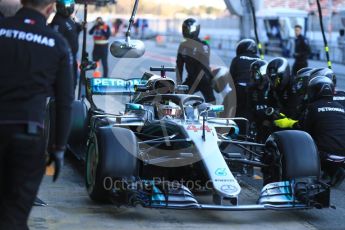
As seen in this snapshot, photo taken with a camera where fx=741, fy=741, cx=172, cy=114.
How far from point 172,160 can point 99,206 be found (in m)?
0.76

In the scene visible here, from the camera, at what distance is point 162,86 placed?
7.62 meters

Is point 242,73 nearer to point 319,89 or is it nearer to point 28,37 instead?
point 319,89

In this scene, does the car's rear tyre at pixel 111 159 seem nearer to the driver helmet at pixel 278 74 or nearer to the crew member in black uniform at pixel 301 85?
the crew member in black uniform at pixel 301 85

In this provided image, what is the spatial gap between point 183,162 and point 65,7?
366 cm

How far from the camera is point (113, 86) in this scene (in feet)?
28.2

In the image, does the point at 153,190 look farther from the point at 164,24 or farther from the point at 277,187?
the point at 164,24

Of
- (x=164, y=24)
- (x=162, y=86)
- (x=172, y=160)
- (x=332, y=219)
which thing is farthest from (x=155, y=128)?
(x=164, y=24)

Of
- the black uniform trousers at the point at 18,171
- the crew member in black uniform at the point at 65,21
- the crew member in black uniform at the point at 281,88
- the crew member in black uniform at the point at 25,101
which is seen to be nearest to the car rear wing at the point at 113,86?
the crew member in black uniform at the point at 65,21

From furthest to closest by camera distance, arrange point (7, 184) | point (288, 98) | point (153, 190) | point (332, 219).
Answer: point (288, 98) < point (332, 219) < point (153, 190) < point (7, 184)

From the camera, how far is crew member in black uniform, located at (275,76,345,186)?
7535 mm

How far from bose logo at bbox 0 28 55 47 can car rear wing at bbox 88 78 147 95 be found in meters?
4.38

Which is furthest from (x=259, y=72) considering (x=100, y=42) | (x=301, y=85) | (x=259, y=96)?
(x=100, y=42)

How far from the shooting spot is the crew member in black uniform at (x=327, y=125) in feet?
24.7

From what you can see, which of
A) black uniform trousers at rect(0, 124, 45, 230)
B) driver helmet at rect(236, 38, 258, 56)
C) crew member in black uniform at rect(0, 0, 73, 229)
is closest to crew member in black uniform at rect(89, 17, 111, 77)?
driver helmet at rect(236, 38, 258, 56)
